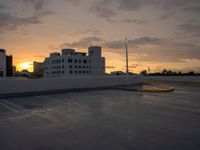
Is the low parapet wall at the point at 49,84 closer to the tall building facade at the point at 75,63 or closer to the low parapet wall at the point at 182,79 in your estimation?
the low parapet wall at the point at 182,79

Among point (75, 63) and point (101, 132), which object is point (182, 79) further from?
point (75, 63)

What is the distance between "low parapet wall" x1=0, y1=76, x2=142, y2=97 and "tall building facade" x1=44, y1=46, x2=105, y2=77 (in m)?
71.6

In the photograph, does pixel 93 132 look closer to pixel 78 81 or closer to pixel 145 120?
pixel 145 120

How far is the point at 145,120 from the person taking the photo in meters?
7.23

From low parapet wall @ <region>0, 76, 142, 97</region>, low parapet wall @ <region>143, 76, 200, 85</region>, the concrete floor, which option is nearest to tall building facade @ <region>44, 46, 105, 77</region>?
low parapet wall @ <region>143, 76, 200, 85</region>

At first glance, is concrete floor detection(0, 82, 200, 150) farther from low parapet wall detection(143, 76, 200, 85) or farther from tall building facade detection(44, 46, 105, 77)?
tall building facade detection(44, 46, 105, 77)

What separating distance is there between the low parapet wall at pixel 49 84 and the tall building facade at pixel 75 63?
235 feet

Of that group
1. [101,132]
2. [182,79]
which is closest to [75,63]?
[182,79]

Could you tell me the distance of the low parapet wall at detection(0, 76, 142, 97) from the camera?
17.9 metres

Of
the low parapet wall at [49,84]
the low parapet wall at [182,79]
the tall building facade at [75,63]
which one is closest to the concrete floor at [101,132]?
the low parapet wall at [49,84]

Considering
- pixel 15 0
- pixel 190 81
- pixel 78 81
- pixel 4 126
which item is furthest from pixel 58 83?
pixel 190 81

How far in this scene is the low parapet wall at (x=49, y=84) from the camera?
17.9 meters

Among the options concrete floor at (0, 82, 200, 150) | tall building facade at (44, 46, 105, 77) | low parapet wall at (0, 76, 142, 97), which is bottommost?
concrete floor at (0, 82, 200, 150)

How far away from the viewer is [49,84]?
67.8 feet
